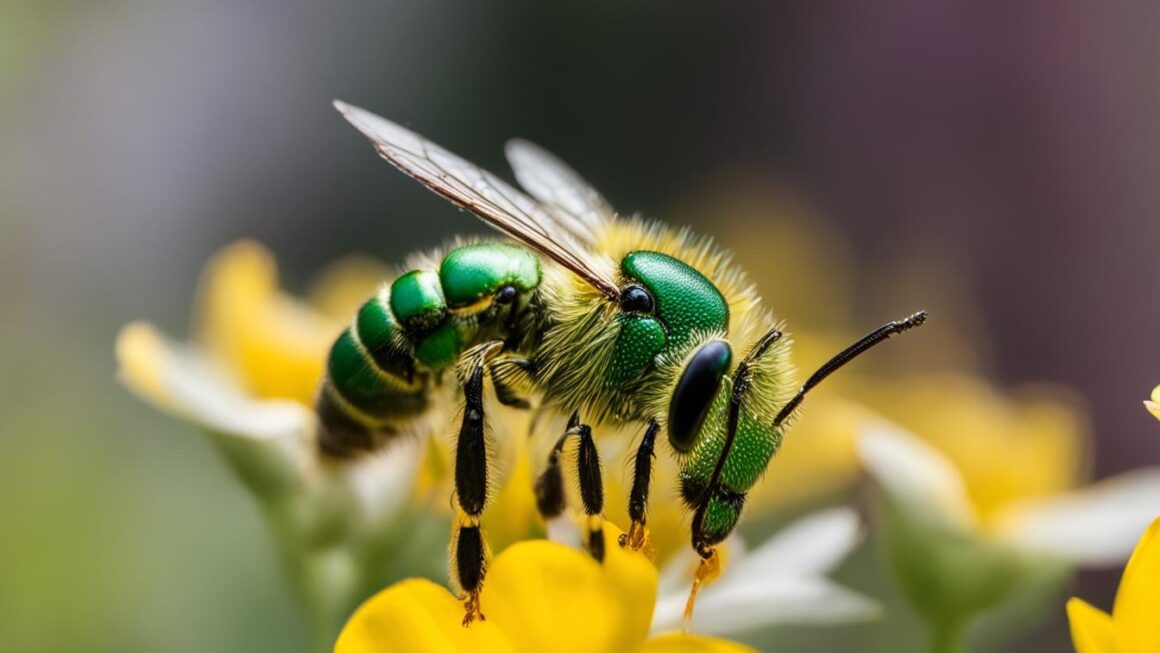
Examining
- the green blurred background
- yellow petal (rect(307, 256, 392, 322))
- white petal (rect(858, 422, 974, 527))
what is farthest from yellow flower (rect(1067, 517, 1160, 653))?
the green blurred background

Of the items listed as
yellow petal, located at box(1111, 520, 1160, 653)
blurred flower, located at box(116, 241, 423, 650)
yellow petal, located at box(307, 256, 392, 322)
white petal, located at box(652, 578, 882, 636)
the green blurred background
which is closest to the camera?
yellow petal, located at box(1111, 520, 1160, 653)

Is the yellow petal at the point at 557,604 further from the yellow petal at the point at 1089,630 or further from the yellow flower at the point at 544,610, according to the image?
the yellow petal at the point at 1089,630

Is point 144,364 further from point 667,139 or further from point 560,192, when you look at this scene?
point 667,139

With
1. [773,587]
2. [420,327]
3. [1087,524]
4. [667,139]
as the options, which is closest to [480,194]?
[420,327]

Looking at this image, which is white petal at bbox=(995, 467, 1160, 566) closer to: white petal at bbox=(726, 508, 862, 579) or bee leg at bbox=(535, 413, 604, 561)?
white petal at bbox=(726, 508, 862, 579)

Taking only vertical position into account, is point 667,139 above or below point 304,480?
above

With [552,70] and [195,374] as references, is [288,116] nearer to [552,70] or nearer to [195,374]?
[552,70]
